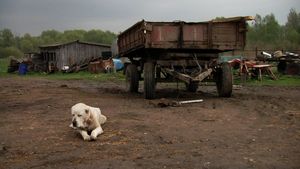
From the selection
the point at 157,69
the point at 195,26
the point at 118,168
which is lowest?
the point at 118,168

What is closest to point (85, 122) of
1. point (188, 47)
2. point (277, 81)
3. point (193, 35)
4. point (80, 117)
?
point (80, 117)

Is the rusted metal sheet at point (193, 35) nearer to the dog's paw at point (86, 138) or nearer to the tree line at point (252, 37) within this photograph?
the dog's paw at point (86, 138)

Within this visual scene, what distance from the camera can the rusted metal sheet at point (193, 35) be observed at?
1208 centimetres

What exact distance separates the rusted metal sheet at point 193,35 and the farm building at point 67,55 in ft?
98.6

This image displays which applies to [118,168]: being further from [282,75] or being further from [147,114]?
[282,75]

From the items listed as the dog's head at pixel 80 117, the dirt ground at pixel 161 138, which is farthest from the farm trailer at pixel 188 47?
the dog's head at pixel 80 117

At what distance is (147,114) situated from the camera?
32.3ft

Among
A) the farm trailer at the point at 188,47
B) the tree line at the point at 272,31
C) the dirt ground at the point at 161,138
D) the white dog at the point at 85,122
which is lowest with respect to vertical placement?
the dirt ground at the point at 161,138

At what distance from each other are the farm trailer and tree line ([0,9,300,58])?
26946 mm

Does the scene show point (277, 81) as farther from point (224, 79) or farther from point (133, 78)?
point (224, 79)

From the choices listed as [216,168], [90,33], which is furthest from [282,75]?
[90,33]

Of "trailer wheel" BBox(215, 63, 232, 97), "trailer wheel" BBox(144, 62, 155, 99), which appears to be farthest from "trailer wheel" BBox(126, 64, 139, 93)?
"trailer wheel" BBox(215, 63, 232, 97)

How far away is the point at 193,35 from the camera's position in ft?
40.7

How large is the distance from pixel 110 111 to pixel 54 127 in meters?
2.13
